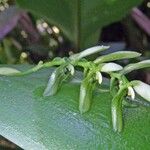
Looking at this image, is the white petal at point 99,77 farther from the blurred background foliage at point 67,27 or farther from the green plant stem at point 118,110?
the blurred background foliage at point 67,27

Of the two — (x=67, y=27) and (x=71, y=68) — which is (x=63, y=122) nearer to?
(x=71, y=68)

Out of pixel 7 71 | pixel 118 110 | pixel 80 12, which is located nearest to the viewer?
pixel 118 110

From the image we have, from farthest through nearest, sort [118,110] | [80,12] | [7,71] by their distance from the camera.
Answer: [80,12]
[7,71]
[118,110]

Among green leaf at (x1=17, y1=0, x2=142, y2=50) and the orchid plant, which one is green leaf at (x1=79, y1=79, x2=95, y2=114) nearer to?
the orchid plant

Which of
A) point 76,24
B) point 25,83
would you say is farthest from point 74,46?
point 25,83

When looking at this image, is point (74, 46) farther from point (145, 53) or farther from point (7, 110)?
point (7, 110)

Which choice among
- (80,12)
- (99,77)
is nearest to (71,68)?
(99,77)

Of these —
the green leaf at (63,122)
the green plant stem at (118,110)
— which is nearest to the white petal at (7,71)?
the green leaf at (63,122)
